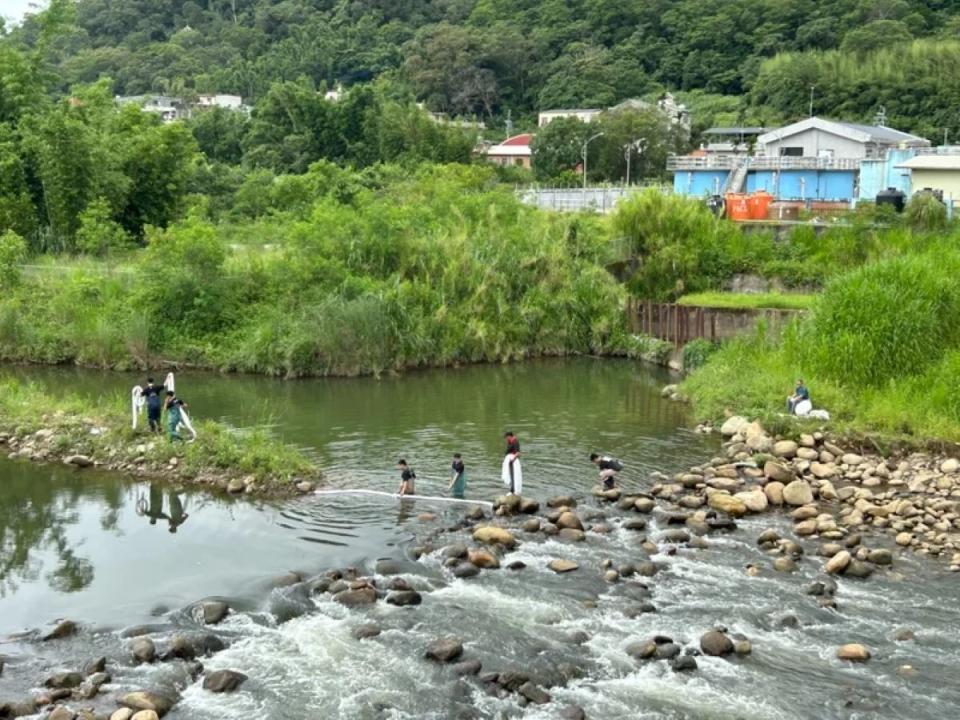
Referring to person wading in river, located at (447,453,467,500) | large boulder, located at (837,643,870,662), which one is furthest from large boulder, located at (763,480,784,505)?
large boulder, located at (837,643,870,662)

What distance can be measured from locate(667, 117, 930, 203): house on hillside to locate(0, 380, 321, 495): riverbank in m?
37.7

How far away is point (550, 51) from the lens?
102m

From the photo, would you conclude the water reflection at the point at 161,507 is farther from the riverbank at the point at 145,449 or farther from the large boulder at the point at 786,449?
the large boulder at the point at 786,449

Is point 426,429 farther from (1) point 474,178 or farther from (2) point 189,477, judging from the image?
(1) point 474,178

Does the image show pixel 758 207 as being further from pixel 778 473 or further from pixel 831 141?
pixel 778 473

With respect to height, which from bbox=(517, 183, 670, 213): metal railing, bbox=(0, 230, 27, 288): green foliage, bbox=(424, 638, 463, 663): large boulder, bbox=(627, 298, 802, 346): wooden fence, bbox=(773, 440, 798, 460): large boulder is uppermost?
bbox=(517, 183, 670, 213): metal railing

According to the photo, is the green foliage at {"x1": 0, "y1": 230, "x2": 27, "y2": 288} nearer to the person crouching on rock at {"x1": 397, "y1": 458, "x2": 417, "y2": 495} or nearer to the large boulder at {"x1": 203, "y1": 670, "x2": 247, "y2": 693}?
the person crouching on rock at {"x1": 397, "y1": 458, "x2": 417, "y2": 495}

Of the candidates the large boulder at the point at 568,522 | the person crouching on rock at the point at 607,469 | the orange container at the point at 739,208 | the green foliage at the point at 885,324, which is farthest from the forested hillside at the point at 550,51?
the large boulder at the point at 568,522

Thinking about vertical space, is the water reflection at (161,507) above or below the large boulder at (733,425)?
below

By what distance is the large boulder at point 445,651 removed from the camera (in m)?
13.9

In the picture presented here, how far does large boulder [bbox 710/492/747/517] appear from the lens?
1984 cm

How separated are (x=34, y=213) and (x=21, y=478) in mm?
25058

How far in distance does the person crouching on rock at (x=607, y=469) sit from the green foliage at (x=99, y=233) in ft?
88.9

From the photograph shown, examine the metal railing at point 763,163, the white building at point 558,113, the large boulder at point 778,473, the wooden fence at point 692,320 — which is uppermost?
the white building at point 558,113
